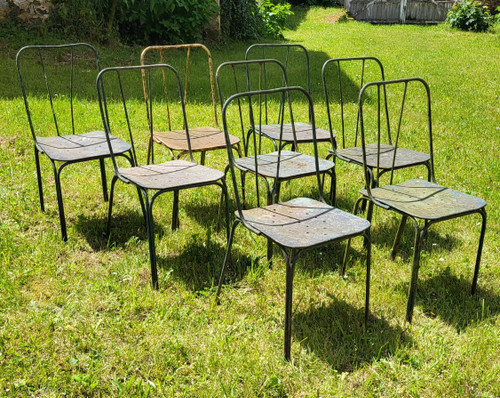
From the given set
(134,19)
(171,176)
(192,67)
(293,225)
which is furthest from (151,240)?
(134,19)

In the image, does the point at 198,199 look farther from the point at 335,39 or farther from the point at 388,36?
the point at 388,36

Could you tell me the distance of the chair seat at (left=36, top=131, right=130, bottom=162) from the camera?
3472 mm

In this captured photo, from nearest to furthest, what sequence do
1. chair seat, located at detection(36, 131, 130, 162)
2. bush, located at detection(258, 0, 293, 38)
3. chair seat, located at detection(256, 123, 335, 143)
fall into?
chair seat, located at detection(36, 131, 130, 162) < chair seat, located at detection(256, 123, 335, 143) < bush, located at detection(258, 0, 293, 38)

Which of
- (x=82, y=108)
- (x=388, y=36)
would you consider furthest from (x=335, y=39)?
(x=82, y=108)

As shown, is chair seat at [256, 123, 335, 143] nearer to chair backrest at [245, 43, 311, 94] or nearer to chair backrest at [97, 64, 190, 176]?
chair backrest at [97, 64, 190, 176]

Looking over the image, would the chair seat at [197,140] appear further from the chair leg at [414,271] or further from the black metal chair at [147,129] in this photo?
the chair leg at [414,271]

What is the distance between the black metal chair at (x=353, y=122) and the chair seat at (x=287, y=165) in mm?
297

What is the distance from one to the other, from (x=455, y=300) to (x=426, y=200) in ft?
2.09

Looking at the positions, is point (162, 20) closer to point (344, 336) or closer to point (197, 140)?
point (197, 140)

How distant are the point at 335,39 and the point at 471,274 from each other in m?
11.5

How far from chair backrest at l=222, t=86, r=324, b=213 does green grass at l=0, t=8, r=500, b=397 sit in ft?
1.77

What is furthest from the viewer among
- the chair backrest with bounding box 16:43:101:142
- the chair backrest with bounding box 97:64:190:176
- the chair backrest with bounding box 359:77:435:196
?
the chair backrest with bounding box 359:77:435:196

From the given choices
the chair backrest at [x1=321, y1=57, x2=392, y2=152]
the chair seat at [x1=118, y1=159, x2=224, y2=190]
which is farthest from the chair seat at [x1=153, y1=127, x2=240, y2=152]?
the chair backrest at [x1=321, y1=57, x2=392, y2=152]

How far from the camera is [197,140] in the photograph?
402 centimetres
